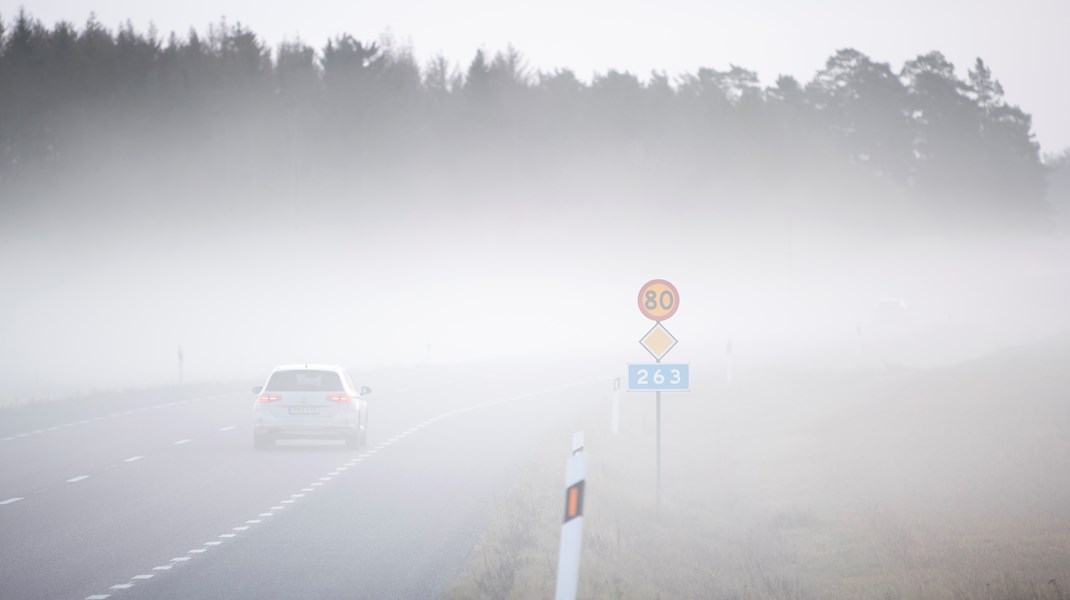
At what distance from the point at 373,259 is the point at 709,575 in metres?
84.3

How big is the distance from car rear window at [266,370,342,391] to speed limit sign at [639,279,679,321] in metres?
8.42

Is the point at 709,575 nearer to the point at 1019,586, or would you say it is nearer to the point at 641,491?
the point at 1019,586

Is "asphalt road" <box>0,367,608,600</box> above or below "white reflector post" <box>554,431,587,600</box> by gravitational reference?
below

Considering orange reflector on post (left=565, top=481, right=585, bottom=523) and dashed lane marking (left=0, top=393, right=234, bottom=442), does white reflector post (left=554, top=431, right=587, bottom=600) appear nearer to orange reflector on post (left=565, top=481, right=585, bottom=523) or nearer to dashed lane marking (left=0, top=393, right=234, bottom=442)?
orange reflector on post (left=565, top=481, right=585, bottom=523)

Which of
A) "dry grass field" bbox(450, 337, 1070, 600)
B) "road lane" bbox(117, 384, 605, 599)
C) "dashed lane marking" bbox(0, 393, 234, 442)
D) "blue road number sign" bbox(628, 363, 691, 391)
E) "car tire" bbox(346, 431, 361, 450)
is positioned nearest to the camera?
"road lane" bbox(117, 384, 605, 599)

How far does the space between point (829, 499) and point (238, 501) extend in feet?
30.7

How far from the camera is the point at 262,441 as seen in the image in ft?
84.7

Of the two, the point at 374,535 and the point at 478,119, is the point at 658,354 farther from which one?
the point at 478,119

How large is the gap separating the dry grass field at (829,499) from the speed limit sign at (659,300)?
8.55ft

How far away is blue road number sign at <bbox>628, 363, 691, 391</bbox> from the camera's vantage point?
61.0 feet

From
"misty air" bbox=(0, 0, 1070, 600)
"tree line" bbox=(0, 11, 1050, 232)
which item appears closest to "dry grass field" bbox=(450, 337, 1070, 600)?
"misty air" bbox=(0, 0, 1070, 600)

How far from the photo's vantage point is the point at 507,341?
89375mm

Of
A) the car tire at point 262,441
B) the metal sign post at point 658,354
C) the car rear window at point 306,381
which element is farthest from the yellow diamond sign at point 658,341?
the car tire at point 262,441

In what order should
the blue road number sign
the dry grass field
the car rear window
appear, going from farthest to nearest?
1. the car rear window
2. the blue road number sign
3. the dry grass field
